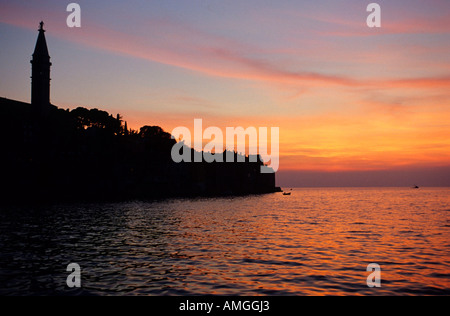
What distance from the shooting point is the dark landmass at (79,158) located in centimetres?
8894

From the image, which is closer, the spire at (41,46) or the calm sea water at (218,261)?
the calm sea water at (218,261)

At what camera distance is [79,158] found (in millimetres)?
103812

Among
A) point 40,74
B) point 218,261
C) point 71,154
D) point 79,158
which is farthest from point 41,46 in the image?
point 218,261

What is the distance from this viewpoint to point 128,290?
16422 mm

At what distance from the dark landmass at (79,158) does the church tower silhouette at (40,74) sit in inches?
87.3

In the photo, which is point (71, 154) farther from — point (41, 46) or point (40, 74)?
point (41, 46)

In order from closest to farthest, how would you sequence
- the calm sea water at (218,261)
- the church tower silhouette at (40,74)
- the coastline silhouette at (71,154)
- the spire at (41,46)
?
the calm sea water at (218,261), the coastline silhouette at (71,154), the spire at (41,46), the church tower silhouette at (40,74)

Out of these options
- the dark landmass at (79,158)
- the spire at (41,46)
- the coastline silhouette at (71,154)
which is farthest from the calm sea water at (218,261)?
the spire at (41,46)

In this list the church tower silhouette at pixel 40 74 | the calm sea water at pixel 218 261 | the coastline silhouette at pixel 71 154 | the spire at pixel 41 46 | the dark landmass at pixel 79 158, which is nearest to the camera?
the calm sea water at pixel 218 261

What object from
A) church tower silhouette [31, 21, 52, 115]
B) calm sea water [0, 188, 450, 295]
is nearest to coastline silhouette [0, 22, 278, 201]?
church tower silhouette [31, 21, 52, 115]

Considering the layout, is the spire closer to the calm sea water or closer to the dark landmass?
the dark landmass

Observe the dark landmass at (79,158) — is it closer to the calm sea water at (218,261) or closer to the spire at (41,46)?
the spire at (41,46)

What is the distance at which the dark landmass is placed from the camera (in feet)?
292
